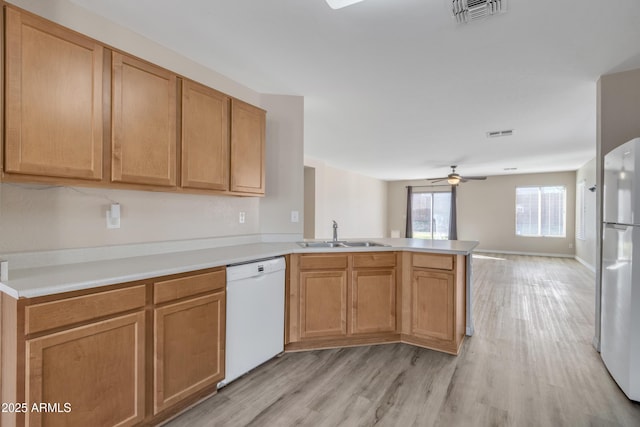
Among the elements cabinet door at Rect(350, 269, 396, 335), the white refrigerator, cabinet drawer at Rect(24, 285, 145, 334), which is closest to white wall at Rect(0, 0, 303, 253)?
cabinet drawer at Rect(24, 285, 145, 334)

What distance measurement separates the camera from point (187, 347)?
1830 mm

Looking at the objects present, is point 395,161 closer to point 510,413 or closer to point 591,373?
point 591,373

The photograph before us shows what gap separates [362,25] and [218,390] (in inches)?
104

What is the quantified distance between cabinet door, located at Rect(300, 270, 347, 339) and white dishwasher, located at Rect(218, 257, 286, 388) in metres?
0.22

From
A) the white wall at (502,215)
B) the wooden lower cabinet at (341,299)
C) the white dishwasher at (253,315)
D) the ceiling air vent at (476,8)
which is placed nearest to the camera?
the ceiling air vent at (476,8)

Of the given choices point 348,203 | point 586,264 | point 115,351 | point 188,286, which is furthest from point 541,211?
point 115,351

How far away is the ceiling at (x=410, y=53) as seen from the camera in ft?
6.06

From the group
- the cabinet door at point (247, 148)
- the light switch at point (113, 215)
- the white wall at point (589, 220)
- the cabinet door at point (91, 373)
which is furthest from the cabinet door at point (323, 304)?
the white wall at point (589, 220)

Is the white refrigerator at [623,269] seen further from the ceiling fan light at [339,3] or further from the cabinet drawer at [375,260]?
the ceiling fan light at [339,3]

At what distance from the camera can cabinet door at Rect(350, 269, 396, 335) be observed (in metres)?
2.74

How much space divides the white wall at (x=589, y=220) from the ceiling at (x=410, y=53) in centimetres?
303

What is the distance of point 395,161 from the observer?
7148 mm

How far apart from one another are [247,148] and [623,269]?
9.65 feet

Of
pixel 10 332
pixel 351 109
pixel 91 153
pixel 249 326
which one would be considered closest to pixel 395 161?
pixel 351 109
